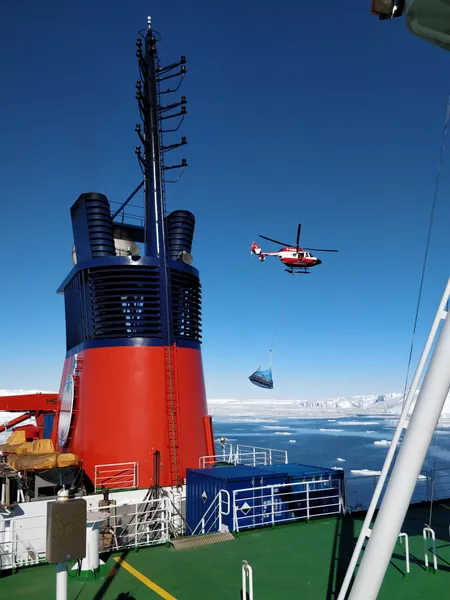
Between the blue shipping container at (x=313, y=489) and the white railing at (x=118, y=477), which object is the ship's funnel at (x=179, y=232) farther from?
the blue shipping container at (x=313, y=489)

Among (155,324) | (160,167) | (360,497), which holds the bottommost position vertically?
(360,497)

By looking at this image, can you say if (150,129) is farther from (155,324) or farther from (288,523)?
(288,523)

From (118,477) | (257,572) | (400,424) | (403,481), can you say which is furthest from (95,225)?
(403,481)

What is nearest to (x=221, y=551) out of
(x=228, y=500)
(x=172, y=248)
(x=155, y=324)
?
(x=228, y=500)

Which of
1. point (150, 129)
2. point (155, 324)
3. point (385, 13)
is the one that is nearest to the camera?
point (385, 13)

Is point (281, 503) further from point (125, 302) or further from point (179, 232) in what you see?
point (179, 232)

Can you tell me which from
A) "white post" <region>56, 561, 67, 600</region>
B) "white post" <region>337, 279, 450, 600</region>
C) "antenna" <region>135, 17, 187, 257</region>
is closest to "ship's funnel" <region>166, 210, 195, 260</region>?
"antenna" <region>135, 17, 187, 257</region>

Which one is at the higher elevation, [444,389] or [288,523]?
[444,389]
